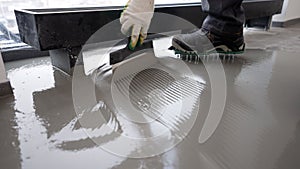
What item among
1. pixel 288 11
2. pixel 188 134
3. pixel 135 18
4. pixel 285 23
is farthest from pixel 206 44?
pixel 288 11

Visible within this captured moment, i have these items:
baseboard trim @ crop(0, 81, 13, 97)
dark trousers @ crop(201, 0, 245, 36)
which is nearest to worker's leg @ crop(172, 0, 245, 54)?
dark trousers @ crop(201, 0, 245, 36)

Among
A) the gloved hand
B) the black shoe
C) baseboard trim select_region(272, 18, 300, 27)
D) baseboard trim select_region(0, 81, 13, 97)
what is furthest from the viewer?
baseboard trim select_region(272, 18, 300, 27)

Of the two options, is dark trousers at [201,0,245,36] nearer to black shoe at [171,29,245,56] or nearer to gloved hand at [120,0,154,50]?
black shoe at [171,29,245,56]

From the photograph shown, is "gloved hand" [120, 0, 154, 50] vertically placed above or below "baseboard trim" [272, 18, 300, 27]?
above

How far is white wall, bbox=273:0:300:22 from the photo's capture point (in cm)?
243

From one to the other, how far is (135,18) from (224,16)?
1.67 feet

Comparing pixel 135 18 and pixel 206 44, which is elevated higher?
pixel 135 18

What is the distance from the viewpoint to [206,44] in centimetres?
126

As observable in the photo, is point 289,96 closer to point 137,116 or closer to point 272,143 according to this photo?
point 272,143

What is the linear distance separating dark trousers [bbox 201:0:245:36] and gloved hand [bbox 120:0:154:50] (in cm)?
39

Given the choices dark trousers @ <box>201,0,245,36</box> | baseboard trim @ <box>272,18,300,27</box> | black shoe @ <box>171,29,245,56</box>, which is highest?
dark trousers @ <box>201,0,245,36</box>

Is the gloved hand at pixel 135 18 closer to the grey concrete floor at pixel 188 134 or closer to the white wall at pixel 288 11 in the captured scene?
the grey concrete floor at pixel 188 134

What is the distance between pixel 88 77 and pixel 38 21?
281 mm

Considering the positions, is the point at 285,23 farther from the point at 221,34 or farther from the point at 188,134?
the point at 188,134
